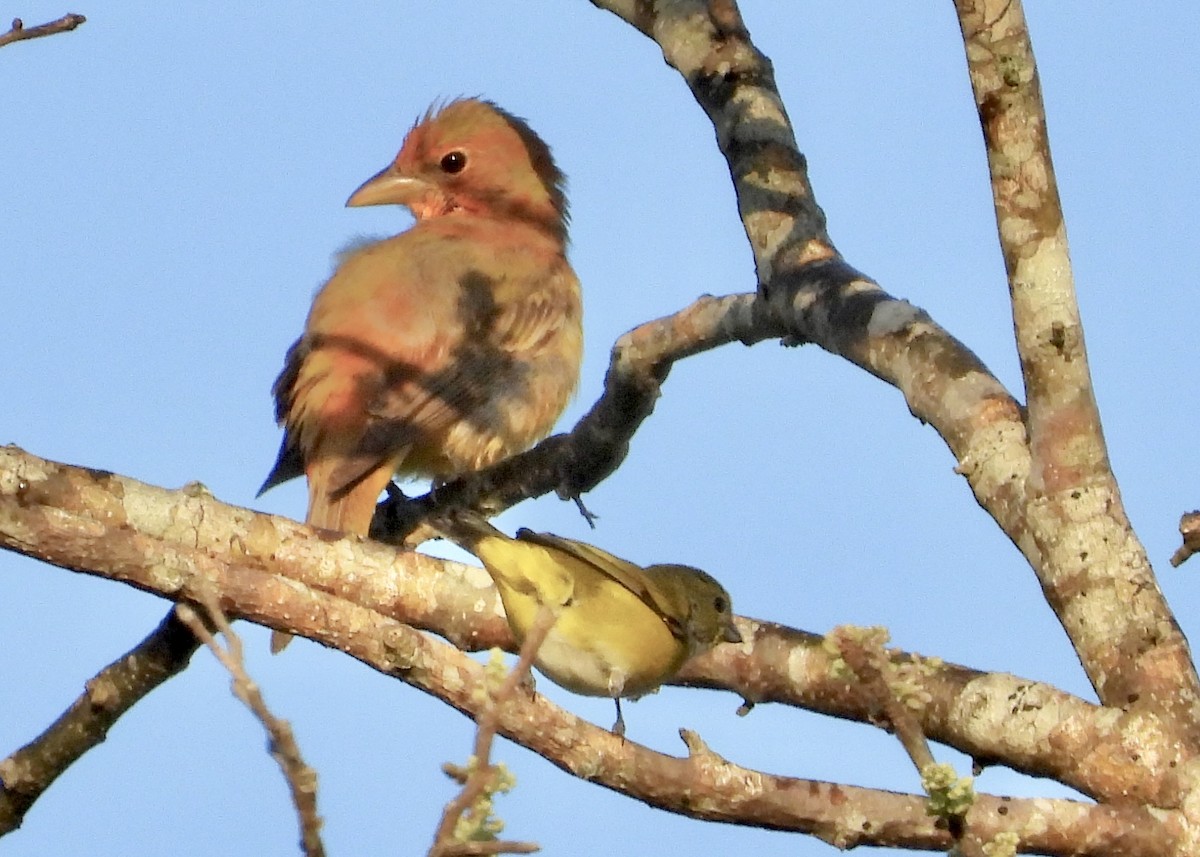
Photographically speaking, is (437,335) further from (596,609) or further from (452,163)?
(596,609)

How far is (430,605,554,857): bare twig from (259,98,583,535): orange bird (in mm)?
4108

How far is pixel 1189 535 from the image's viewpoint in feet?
12.5

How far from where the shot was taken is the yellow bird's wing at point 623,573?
4.25 m

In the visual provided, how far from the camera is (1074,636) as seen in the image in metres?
4.01

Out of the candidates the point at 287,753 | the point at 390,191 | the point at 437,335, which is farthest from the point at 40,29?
the point at 390,191

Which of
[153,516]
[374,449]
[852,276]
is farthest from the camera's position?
[374,449]

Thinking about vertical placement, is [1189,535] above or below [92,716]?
above

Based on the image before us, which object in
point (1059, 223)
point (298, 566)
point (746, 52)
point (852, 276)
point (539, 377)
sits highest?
point (746, 52)

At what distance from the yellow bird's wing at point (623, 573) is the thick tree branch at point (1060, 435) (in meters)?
0.95

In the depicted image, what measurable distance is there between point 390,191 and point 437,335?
139 centimetres

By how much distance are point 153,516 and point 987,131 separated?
2.21 meters

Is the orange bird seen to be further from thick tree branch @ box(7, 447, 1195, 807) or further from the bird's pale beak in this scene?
thick tree branch @ box(7, 447, 1195, 807)

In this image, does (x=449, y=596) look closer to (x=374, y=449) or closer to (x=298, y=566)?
(x=298, y=566)

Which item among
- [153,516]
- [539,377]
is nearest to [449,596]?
[153,516]
